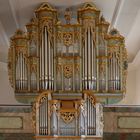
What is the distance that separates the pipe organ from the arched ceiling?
0.70 ft

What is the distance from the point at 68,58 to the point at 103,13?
1.28 m

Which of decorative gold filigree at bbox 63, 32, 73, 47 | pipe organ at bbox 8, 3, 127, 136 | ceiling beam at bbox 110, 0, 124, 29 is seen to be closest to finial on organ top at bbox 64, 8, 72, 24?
pipe organ at bbox 8, 3, 127, 136

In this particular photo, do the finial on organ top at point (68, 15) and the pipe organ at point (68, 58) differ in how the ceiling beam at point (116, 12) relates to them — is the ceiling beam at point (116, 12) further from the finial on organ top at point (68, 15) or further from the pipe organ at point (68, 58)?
the finial on organ top at point (68, 15)

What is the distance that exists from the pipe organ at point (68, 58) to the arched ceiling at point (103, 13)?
8.4 inches

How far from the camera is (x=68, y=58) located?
32.0ft

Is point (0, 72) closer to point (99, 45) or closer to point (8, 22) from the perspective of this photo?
point (8, 22)

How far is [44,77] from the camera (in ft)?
31.4

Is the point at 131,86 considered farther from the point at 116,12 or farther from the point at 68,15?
the point at 68,15

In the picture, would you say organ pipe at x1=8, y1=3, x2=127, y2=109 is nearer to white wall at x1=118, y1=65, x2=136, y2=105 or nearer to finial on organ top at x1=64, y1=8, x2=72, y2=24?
finial on organ top at x1=64, y1=8, x2=72, y2=24

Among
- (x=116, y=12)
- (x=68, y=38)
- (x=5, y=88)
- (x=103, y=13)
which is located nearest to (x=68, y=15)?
(x=68, y=38)

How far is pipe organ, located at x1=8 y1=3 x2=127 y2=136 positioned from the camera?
378 inches

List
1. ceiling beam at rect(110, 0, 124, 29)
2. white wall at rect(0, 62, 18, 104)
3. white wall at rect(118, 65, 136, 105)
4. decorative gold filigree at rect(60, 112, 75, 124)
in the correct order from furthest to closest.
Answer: white wall at rect(118, 65, 136, 105)
white wall at rect(0, 62, 18, 104)
ceiling beam at rect(110, 0, 124, 29)
decorative gold filigree at rect(60, 112, 75, 124)

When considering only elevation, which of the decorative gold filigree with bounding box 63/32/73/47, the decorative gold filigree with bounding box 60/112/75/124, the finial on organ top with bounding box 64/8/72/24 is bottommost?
the decorative gold filigree with bounding box 60/112/75/124

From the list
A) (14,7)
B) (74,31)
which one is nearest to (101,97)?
(74,31)
